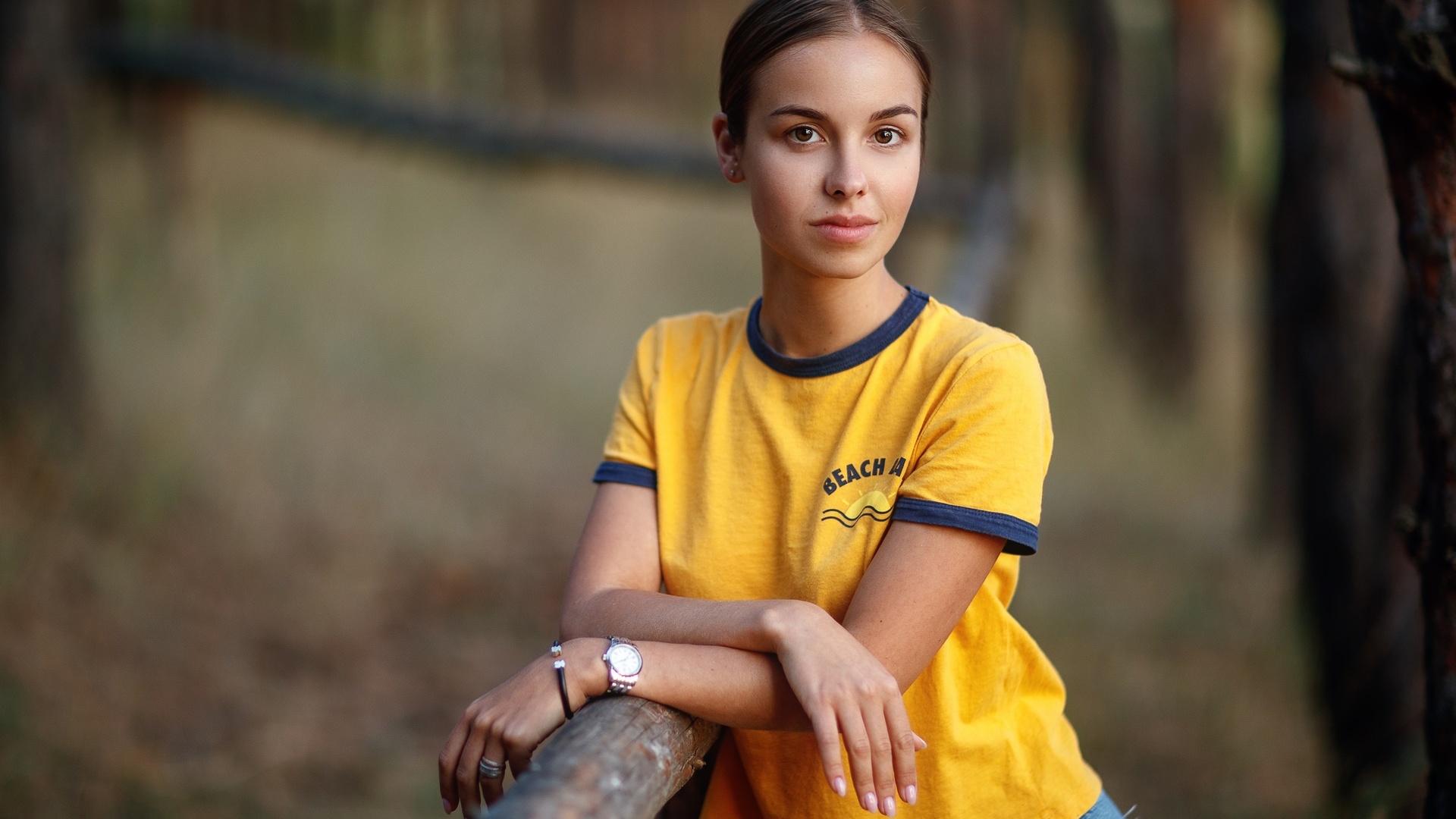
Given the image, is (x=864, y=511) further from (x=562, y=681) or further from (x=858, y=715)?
(x=562, y=681)

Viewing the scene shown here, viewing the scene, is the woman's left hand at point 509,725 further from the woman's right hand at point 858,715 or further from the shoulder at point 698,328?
the shoulder at point 698,328

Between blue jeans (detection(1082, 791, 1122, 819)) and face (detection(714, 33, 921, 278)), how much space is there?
0.75m

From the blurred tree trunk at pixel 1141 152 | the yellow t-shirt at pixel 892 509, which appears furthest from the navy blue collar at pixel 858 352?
the blurred tree trunk at pixel 1141 152

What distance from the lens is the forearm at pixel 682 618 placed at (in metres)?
1.36

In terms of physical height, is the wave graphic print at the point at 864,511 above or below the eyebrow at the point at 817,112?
below

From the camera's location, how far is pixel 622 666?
4.48ft

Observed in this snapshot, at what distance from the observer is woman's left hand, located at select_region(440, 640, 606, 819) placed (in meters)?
1.36

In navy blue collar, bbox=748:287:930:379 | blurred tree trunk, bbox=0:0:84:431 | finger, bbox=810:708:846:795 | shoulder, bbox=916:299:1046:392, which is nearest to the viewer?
finger, bbox=810:708:846:795

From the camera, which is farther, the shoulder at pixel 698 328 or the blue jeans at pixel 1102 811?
the shoulder at pixel 698 328

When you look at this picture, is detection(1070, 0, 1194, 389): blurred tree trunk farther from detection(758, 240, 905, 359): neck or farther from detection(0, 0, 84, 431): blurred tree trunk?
detection(758, 240, 905, 359): neck

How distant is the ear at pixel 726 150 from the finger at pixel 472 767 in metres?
0.79

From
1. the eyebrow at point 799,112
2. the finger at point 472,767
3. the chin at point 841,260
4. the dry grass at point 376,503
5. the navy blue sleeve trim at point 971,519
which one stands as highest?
the eyebrow at point 799,112

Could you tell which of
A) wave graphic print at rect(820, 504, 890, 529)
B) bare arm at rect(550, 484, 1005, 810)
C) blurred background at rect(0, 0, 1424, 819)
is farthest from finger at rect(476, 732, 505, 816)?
blurred background at rect(0, 0, 1424, 819)

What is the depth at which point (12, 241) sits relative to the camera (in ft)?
15.4
